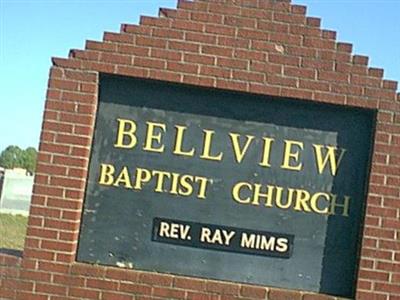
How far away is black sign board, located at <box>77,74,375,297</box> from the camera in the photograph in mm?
5406

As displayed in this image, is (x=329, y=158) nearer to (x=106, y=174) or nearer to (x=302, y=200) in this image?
(x=302, y=200)

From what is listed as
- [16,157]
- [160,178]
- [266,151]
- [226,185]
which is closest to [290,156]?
[266,151]

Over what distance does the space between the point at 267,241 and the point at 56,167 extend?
1650mm

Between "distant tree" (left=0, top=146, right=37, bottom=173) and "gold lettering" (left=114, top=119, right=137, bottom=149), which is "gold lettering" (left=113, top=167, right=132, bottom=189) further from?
"distant tree" (left=0, top=146, right=37, bottom=173)

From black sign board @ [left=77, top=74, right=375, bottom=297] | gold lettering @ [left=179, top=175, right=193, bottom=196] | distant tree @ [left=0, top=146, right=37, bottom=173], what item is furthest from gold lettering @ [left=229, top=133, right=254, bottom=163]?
distant tree @ [left=0, top=146, right=37, bottom=173]

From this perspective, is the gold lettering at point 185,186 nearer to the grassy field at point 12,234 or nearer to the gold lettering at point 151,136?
the gold lettering at point 151,136

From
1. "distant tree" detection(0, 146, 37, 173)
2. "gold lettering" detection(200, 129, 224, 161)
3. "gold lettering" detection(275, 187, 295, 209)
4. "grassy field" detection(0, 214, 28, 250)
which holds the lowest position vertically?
"grassy field" detection(0, 214, 28, 250)

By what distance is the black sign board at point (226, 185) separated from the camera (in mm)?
5406

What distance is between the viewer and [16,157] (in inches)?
3986

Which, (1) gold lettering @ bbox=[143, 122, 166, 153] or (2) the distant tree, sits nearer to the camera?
(1) gold lettering @ bbox=[143, 122, 166, 153]

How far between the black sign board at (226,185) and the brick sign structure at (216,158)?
10mm

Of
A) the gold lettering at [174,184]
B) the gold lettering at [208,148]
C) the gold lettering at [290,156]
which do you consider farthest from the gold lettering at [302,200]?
the gold lettering at [174,184]

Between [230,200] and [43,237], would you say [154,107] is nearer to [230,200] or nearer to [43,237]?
[230,200]

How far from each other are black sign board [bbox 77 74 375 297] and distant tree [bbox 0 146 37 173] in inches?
3549
